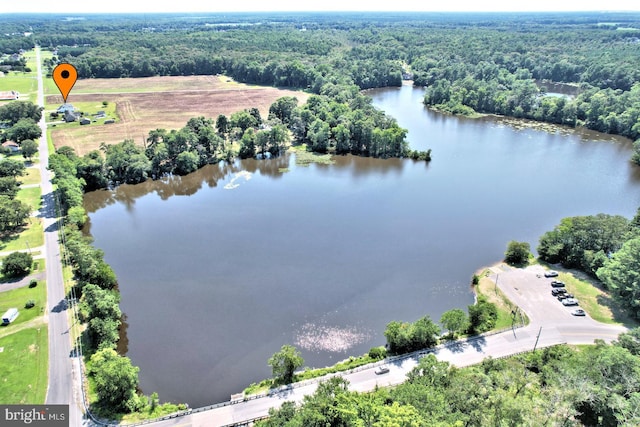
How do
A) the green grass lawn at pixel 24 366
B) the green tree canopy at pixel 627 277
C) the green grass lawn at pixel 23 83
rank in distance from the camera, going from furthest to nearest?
the green grass lawn at pixel 23 83, the green tree canopy at pixel 627 277, the green grass lawn at pixel 24 366

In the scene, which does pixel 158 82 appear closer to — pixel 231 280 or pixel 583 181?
pixel 231 280

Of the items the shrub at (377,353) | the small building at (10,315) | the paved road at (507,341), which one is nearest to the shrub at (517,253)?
the paved road at (507,341)

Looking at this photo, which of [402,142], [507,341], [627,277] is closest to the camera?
[507,341]

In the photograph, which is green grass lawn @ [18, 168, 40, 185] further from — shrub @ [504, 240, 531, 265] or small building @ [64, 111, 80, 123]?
shrub @ [504, 240, 531, 265]

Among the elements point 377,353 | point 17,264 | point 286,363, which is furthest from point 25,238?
point 377,353

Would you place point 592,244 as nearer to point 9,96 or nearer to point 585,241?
point 585,241

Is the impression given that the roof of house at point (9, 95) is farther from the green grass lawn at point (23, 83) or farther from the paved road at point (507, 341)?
the paved road at point (507, 341)

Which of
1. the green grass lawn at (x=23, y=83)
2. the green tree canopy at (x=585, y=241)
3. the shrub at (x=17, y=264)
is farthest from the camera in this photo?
the green grass lawn at (x=23, y=83)
